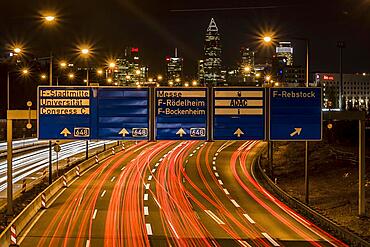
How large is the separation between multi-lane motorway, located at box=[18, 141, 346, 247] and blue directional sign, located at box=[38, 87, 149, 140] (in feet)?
14.8

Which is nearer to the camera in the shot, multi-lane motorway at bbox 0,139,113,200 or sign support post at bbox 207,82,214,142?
sign support post at bbox 207,82,214,142

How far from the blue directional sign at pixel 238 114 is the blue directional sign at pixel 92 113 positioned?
3083mm

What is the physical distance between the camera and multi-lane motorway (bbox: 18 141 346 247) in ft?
82.1

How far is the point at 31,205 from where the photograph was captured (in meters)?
30.3

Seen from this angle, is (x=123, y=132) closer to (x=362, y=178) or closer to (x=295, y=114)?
(x=295, y=114)

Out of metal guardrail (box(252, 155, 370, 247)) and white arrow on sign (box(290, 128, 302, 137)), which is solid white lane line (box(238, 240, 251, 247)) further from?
white arrow on sign (box(290, 128, 302, 137))

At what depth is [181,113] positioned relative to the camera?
2481 centimetres

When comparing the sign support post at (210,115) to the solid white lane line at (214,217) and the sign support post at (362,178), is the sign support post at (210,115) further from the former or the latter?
the sign support post at (362,178)

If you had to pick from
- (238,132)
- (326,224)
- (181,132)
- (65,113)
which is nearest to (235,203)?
(326,224)

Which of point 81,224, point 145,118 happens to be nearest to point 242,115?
point 145,118

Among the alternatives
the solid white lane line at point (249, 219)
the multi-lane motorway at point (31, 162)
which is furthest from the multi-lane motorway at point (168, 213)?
the multi-lane motorway at point (31, 162)

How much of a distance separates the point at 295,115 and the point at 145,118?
6.59 m

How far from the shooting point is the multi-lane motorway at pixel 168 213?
82.1ft

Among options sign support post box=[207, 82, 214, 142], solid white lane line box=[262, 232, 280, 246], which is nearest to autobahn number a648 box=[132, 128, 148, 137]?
sign support post box=[207, 82, 214, 142]
